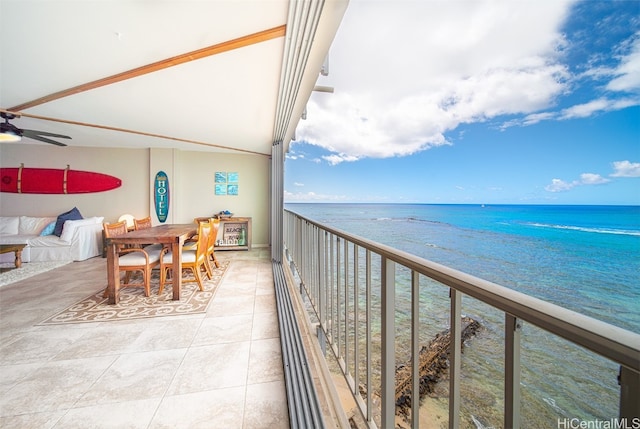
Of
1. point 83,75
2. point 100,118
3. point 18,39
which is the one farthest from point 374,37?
point 100,118

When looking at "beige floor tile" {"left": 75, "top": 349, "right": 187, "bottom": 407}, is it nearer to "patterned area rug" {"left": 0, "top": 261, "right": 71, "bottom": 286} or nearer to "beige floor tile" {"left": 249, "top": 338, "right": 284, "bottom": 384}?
"beige floor tile" {"left": 249, "top": 338, "right": 284, "bottom": 384}

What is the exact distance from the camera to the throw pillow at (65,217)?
458 cm

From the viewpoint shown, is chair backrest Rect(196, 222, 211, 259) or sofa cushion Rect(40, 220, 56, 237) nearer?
chair backrest Rect(196, 222, 211, 259)

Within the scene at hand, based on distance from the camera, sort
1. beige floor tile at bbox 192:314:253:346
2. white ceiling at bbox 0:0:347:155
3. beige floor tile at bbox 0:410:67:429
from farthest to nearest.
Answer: beige floor tile at bbox 192:314:253:346, white ceiling at bbox 0:0:347:155, beige floor tile at bbox 0:410:67:429

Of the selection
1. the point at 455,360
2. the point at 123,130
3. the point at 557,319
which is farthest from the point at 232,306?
the point at 123,130

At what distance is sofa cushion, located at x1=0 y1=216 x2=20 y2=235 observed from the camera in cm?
464

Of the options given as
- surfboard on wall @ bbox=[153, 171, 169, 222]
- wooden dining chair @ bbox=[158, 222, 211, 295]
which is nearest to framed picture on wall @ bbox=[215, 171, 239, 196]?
surfboard on wall @ bbox=[153, 171, 169, 222]

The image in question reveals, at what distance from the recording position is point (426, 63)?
729cm

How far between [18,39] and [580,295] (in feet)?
36.6

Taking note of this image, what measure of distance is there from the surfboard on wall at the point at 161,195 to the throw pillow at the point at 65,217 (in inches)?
55.9

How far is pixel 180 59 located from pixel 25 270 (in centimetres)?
419

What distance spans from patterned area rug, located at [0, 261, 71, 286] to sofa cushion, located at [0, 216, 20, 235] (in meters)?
1.01

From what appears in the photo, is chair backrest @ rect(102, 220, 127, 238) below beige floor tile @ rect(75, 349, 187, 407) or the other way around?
the other way around

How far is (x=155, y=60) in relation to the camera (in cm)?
200
